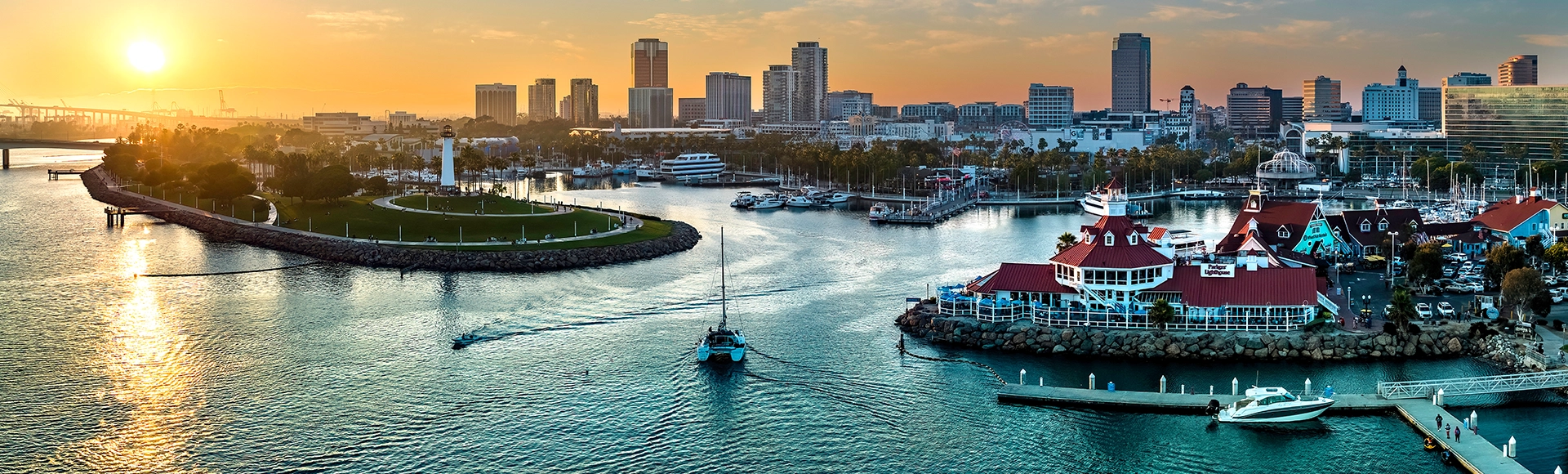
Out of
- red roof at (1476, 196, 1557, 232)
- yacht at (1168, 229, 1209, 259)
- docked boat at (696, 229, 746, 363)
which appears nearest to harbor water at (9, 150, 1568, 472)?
docked boat at (696, 229, 746, 363)

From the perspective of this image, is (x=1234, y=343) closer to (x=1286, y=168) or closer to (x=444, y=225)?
(x=444, y=225)

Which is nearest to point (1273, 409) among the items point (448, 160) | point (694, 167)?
point (448, 160)

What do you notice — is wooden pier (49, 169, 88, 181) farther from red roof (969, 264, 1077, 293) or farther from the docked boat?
red roof (969, 264, 1077, 293)

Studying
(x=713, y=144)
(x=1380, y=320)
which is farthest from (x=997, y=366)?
(x=713, y=144)

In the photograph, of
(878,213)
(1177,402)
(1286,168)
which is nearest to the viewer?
(1177,402)

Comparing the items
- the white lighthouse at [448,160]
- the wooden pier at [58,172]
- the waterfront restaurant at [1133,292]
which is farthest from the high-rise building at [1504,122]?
the wooden pier at [58,172]

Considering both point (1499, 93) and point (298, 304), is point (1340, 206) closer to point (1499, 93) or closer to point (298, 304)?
point (1499, 93)

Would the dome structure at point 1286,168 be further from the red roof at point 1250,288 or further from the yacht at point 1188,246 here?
the red roof at point 1250,288
